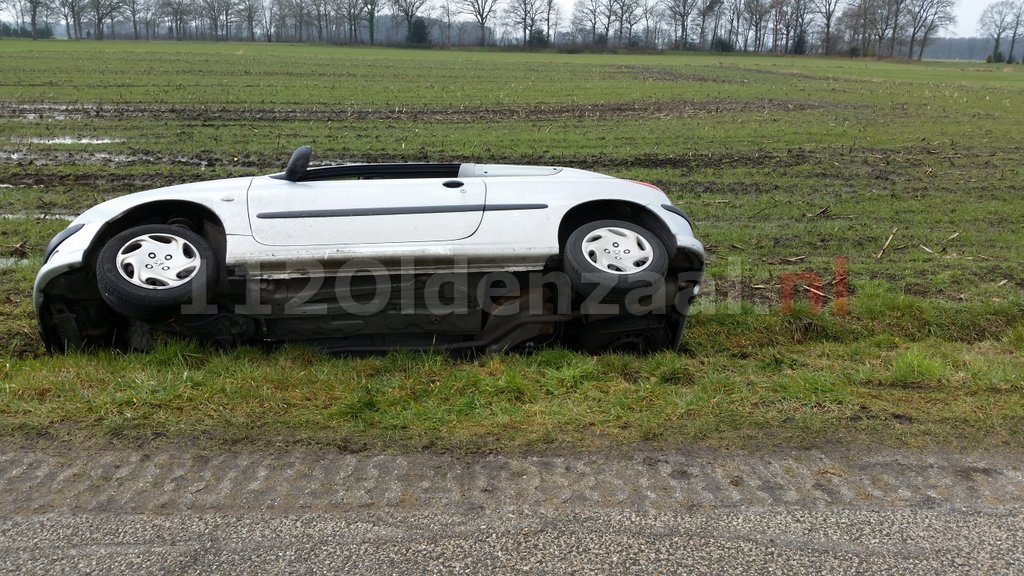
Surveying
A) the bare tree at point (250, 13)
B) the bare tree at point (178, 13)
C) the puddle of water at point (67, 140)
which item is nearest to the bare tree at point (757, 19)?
the bare tree at point (250, 13)

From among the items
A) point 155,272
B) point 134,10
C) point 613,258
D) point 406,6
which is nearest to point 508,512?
point 613,258

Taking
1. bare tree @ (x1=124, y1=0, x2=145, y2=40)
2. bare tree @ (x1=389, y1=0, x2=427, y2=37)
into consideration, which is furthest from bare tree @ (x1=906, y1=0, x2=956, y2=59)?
bare tree @ (x1=124, y1=0, x2=145, y2=40)

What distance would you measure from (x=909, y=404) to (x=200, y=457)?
369 cm

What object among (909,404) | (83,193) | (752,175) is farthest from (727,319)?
(83,193)

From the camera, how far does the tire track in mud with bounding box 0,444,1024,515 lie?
319 centimetres

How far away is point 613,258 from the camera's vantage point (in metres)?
4.64

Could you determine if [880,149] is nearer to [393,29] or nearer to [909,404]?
[909,404]

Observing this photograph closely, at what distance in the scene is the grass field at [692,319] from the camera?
393 centimetres

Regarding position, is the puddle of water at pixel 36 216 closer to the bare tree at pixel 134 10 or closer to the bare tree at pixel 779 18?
the bare tree at pixel 134 10

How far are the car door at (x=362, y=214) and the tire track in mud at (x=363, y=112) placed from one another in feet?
42.6

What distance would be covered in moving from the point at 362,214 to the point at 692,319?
8.87 feet

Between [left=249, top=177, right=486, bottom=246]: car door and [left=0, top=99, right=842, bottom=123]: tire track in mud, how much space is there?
1299 cm

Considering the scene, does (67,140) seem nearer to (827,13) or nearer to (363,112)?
(363,112)

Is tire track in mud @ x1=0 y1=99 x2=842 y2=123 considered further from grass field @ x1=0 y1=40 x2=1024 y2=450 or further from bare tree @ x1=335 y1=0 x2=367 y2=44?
bare tree @ x1=335 y1=0 x2=367 y2=44
